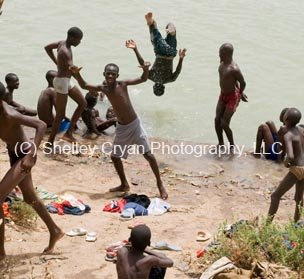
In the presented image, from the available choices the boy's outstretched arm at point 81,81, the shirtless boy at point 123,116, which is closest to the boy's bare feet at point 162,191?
the shirtless boy at point 123,116

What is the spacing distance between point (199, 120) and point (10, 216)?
4.94 metres

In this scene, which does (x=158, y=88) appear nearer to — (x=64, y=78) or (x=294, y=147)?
(x=64, y=78)

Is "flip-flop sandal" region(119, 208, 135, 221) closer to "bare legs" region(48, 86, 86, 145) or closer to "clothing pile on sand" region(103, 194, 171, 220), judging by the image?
"clothing pile on sand" region(103, 194, 171, 220)

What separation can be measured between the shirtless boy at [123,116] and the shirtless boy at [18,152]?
195 centimetres

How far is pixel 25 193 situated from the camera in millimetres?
5516

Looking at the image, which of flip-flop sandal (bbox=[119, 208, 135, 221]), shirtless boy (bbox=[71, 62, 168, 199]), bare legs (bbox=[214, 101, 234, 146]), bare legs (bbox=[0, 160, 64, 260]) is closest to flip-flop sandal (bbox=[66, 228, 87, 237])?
bare legs (bbox=[0, 160, 64, 260])

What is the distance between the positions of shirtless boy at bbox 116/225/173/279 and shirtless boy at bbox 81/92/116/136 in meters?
5.04

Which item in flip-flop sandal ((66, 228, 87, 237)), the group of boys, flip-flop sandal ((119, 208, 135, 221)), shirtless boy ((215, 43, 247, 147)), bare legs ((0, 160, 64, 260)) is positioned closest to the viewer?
the group of boys

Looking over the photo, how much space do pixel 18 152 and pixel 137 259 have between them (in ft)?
4.79

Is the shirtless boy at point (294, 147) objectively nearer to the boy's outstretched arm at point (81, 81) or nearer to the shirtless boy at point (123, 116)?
the shirtless boy at point (123, 116)

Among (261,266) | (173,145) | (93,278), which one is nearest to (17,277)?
(93,278)

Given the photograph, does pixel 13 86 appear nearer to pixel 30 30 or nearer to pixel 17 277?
pixel 17 277

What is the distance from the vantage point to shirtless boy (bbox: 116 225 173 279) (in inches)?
180

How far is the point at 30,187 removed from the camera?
18.1ft
